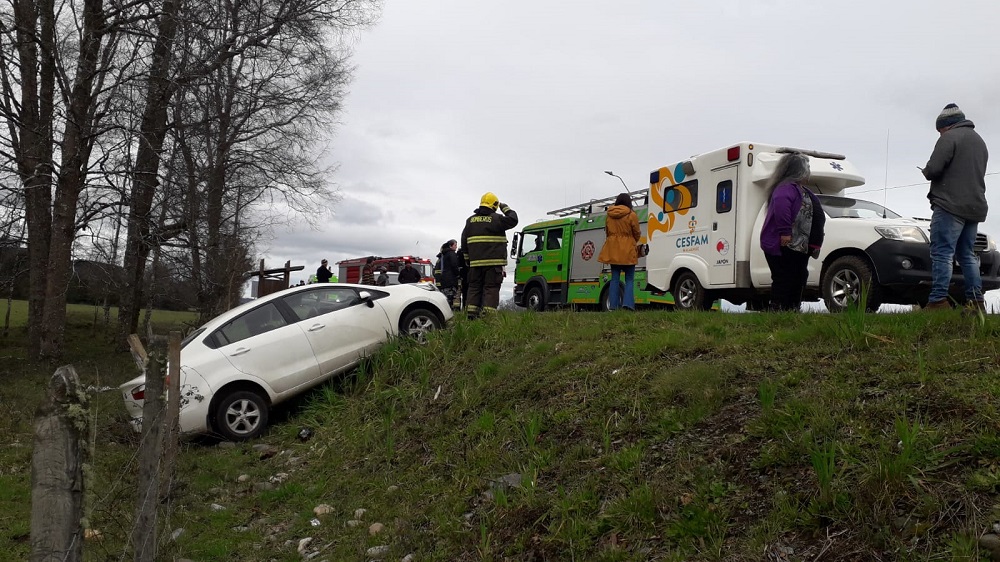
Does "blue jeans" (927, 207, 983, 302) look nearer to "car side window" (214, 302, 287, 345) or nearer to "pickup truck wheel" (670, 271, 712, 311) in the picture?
"pickup truck wheel" (670, 271, 712, 311)

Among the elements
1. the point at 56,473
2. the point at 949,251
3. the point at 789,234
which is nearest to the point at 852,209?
the point at 789,234

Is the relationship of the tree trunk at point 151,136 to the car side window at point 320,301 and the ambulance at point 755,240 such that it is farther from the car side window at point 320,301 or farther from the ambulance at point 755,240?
the ambulance at point 755,240

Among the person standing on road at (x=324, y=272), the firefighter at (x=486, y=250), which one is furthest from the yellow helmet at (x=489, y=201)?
the person standing on road at (x=324, y=272)

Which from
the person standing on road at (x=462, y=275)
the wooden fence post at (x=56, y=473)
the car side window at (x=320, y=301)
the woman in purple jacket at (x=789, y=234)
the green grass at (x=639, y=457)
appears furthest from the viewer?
the person standing on road at (x=462, y=275)

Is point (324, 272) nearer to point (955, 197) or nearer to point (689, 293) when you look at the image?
point (689, 293)

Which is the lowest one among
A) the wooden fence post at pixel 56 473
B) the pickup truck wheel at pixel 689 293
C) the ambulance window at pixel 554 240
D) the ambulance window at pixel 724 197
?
the wooden fence post at pixel 56 473

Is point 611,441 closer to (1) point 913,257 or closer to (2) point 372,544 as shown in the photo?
(2) point 372,544

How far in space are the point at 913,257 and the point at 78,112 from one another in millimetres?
13075

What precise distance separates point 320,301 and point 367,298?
62cm

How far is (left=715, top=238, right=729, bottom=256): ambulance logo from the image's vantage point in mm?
10442

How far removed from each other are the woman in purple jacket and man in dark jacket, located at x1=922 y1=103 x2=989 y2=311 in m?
1.11

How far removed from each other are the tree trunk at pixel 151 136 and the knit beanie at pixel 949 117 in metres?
11.2

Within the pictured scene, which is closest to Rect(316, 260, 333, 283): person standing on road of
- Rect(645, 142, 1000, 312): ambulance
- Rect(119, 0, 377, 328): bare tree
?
Rect(119, 0, 377, 328): bare tree

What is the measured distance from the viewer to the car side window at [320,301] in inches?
376
